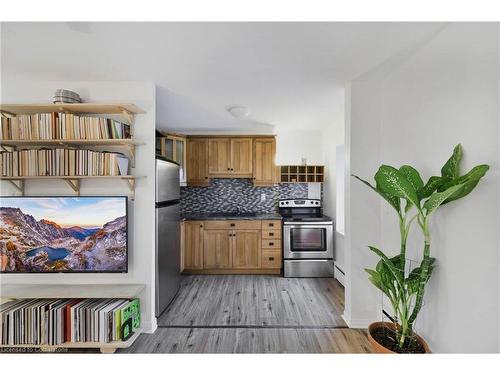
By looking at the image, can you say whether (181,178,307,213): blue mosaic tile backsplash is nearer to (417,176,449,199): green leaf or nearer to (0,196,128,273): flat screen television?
(0,196,128,273): flat screen television

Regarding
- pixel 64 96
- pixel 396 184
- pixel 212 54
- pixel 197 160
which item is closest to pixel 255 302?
pixel 396 184

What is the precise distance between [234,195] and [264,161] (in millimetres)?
817

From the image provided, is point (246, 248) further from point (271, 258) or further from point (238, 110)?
point (238, 110)

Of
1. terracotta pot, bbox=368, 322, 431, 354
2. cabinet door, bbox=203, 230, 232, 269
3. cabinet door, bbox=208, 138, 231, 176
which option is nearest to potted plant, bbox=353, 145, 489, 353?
terracotta pot, bbox=368, 322, 431, 354

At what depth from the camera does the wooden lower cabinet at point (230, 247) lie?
3.47m

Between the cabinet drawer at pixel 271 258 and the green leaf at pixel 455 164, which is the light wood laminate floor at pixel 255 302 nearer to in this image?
the cabinet drawer at pixel 271 258

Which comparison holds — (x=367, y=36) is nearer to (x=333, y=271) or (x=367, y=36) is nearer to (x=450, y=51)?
(x=450, y=51)

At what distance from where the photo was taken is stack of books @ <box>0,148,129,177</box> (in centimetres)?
188

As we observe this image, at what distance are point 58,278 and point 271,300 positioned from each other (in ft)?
7.11

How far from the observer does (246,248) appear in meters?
3.48

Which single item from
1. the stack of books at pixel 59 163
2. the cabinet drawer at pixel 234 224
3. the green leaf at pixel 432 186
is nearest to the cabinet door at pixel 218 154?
the cabinet drawer at pixel 234 224

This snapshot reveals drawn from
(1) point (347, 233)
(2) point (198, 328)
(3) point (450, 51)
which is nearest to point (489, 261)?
(1) point (347, 233)

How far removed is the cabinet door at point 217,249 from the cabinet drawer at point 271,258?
1.73ft

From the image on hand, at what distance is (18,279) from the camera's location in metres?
2.07
